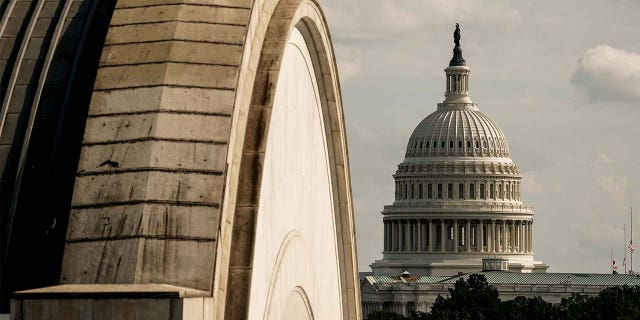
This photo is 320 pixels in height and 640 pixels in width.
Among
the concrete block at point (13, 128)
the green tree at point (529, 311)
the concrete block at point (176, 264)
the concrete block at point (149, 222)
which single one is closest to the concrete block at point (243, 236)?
the concrete block at point (149, 222)

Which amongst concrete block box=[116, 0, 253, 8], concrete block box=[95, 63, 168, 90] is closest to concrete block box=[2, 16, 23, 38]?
concrete block box=[116, 0, 253, 8]

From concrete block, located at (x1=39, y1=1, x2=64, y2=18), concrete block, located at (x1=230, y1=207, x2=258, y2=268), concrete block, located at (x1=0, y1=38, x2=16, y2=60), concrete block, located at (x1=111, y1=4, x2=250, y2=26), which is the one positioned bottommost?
concrete block, located at (x1=230, y1=207, x2=258, y2=268)

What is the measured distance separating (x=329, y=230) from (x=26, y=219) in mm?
11022

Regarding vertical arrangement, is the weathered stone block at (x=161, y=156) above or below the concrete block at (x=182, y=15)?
below

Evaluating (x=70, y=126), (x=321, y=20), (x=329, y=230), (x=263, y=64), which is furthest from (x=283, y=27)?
(x=329, y=230)

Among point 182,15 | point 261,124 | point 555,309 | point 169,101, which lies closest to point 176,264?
point 169,101

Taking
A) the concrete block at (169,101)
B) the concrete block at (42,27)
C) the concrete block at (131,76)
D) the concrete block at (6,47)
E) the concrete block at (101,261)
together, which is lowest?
the concrete block at (101,261)

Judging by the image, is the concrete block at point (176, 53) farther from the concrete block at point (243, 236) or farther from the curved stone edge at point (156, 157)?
the concrete block at point (243, 236)

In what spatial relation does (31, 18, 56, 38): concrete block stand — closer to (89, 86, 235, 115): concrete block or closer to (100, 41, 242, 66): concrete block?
(100, 41, 242, 66): concrete block

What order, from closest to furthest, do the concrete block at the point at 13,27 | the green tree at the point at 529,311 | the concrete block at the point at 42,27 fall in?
the concrete block at the point at 42,27, the concrete block at the point at 13,27, the green tree at the point at 529,311

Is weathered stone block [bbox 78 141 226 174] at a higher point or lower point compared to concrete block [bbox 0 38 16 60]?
lower

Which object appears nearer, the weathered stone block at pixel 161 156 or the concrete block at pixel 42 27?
the weathered stone block at pixel 161 156

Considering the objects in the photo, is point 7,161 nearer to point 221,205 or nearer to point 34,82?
point 34,82

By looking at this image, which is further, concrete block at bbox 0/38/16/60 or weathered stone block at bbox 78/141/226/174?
concrete block at bbox 0/38/16/60
